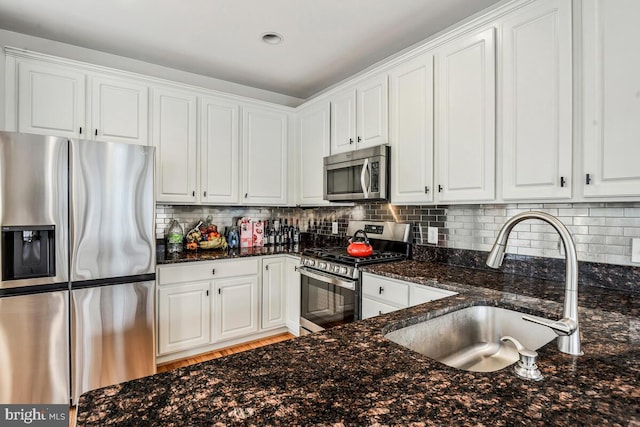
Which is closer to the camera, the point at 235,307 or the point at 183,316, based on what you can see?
the point at 183,316

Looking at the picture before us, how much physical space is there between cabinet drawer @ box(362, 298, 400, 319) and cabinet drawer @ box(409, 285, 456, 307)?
0.58 feet

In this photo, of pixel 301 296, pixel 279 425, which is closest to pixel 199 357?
pixel 301 296

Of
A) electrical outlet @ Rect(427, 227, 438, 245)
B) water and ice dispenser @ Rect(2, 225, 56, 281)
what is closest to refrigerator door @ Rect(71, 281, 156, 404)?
water and ice dispenser @ Rect(2, 225, 56, 281)

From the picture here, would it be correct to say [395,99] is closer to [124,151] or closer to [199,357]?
[124,151]

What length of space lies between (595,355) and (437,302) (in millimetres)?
551

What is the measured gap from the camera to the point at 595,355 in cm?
89

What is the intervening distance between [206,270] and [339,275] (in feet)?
3.84

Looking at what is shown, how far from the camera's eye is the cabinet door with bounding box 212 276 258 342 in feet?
9.58

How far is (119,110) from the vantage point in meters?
2.70

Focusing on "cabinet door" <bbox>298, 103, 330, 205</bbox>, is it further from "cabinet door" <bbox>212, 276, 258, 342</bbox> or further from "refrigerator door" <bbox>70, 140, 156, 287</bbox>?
"refrigerator door" <bbox>70, 140, 156, 287</bbox>

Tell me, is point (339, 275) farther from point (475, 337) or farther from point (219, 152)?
point (219, 152)

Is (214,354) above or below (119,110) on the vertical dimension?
below

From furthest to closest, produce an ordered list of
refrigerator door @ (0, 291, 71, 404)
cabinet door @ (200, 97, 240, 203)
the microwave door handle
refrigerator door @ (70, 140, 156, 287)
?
cabinet door @ (200, 97, 240, 203), the microwave door handle, refrigerator door @ (70, 140, 156, 287), refrigerator door @ (0, 291, 71, 404)

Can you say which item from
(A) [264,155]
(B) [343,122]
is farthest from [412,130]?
(A) [264,155]
